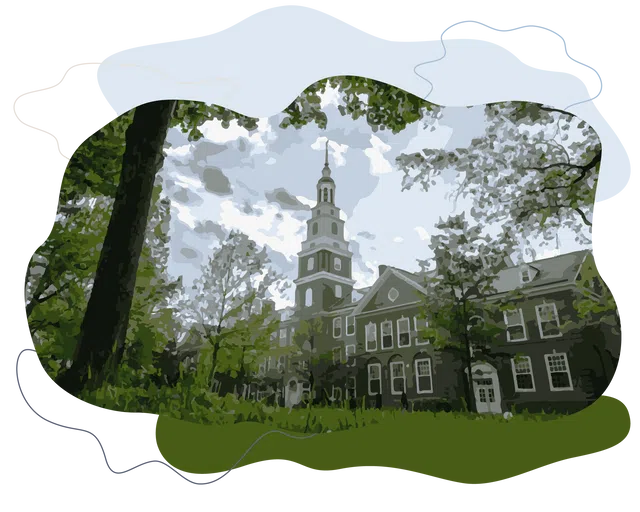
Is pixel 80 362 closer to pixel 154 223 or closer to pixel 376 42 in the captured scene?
pixel 154 223

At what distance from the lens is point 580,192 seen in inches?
64.8

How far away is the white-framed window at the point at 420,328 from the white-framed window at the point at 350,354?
0.81 feet

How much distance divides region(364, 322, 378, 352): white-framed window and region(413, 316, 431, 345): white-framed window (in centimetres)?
15

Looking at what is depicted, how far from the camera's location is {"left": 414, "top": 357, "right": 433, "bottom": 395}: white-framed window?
1.53m

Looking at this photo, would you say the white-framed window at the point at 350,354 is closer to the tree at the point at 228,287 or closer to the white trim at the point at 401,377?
the white trim at the point at 401,377

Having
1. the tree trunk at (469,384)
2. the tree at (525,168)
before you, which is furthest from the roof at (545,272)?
the tree trunk at (469,384)

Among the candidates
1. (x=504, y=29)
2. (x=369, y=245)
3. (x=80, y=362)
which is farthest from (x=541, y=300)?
(x=80, y=362)

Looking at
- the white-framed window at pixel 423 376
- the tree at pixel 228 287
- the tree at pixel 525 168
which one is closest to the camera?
the white-framed window at pixel 423 376

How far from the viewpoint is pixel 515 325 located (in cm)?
153

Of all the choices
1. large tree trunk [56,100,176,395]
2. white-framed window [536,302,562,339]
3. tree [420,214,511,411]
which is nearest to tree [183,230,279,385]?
large tree trunk [56,100,176,395]

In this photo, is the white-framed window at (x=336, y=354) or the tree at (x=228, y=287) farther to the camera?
the tree at (x=228, y=287)

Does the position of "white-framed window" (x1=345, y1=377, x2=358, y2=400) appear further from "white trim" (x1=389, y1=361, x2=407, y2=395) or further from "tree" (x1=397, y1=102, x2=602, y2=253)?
"tree" (x1=397, y1=102, x2=602, y2=253)

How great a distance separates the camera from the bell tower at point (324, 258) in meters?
1.68

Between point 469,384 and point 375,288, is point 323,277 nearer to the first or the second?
point 375,288
